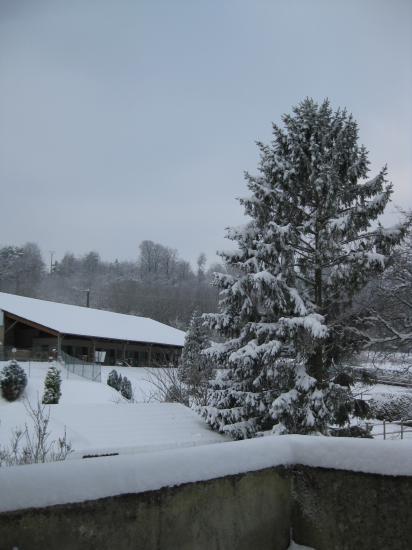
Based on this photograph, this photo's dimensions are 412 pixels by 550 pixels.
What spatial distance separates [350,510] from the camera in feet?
10.9

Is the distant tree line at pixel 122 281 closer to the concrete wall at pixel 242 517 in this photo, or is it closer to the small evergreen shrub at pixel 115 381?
the small evergreen shrub at pixel 115 381

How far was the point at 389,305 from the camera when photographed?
51.1 feet

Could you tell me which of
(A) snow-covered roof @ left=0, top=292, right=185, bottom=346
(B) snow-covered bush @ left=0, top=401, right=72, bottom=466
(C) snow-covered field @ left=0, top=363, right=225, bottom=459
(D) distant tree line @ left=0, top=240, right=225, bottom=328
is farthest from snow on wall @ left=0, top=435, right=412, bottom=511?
(D) distant tree line @ left=0, top=240, right=225, bottom=328

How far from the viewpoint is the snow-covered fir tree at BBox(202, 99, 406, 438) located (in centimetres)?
1514

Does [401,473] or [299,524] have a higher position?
[401,473]

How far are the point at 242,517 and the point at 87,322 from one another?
39968mm

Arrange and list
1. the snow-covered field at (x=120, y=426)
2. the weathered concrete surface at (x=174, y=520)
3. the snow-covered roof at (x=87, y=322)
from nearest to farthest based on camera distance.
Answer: the weathered concrete surface at (x=174, y=520), the snow-covered field at (x=120, y=426), the snow-covered roof at (x=87, y=322)

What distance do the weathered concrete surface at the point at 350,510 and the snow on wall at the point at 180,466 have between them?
8cm

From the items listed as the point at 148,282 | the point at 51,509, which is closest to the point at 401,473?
the point at 51,509

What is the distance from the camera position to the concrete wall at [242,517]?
2.53m

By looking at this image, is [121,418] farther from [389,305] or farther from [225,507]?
[225,507]

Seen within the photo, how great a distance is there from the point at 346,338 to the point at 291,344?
1.90m

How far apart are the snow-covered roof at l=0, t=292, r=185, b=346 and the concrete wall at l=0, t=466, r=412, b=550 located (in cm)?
3381

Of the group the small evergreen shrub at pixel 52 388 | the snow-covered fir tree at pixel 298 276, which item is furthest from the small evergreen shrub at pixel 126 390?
the snow-covered fir tree at pixel 298 276
